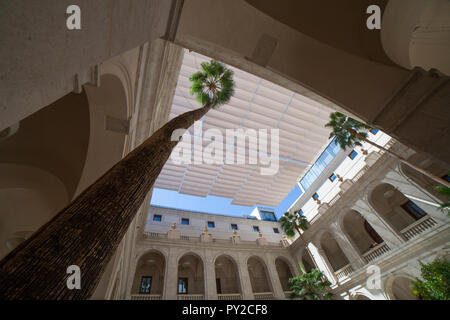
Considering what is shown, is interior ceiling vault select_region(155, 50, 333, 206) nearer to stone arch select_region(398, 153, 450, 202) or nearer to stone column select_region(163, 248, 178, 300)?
stone arch select_region(398, 153, 450, 202)

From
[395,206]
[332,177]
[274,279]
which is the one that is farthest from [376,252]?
[274,279]

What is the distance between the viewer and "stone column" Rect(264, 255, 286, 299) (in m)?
17.8

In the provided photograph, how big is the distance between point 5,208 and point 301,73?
10013 mm

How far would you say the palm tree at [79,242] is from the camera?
0.84 m

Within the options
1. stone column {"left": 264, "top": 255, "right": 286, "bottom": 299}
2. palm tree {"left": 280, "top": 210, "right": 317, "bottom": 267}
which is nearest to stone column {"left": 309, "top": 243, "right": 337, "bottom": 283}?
palm tree {"left": 280, "top": 210, "right": 317, "bottom": 267}

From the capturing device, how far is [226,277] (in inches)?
799

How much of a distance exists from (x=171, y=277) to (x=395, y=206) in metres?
19.7

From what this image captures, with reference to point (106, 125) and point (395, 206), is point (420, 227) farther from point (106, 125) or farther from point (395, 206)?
point (106, 125)

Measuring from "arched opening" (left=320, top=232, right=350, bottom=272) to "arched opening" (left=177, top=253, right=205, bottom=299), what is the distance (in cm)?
1285

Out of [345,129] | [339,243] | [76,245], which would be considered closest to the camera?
[76,245]

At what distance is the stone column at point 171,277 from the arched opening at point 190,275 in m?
2.01

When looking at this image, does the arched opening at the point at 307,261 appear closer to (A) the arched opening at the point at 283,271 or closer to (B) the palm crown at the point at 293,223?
(A) the arched opening at the point at 283,271

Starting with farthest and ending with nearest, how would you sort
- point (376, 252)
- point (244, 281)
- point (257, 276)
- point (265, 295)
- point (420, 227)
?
point (257, 276) < point (265, 295) < point (244, 281) < point (376, 252) < point (420, 227)

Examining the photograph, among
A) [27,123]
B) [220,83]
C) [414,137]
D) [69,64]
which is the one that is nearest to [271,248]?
[220,83]
